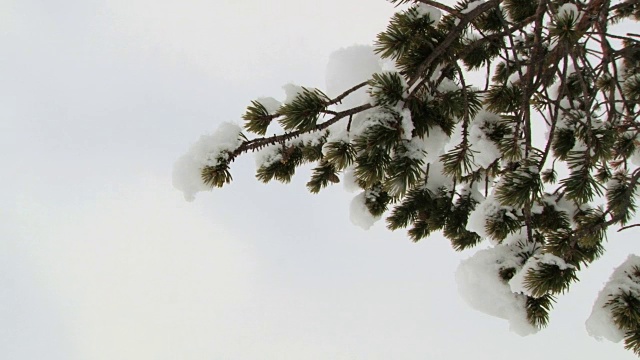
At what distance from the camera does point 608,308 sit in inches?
80.4

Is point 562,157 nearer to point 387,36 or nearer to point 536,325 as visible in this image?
point 536,325

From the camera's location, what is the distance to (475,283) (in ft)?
7.76

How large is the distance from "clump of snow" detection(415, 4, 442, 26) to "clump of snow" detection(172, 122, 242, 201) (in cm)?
96

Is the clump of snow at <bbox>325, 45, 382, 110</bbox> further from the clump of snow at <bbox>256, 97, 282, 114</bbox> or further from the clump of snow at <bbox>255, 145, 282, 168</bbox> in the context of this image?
the clump of snow at <bbox>255, 145, 282, 168</bbox>

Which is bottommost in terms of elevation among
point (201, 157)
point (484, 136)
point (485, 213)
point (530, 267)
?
point (530, 267)

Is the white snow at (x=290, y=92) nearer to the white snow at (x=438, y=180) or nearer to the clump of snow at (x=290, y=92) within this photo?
the clump of snow at (x=290, y=92)

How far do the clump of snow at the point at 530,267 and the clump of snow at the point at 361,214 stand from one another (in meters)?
1.24

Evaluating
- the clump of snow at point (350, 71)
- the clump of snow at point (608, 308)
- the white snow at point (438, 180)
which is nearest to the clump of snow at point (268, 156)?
the clump of snow at point (350, 71)

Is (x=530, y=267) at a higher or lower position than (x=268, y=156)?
lower

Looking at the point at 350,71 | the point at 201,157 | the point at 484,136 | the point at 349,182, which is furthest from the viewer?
the point at 349,182

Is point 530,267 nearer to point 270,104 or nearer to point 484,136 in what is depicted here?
point 484,136

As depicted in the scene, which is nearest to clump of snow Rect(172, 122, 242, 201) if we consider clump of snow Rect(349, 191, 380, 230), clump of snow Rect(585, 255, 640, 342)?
clump of snow Rect(349, 191, 380, 230)

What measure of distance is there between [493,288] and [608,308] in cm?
47

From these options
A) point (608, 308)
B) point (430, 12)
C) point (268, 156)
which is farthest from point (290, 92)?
point (608, 308)
